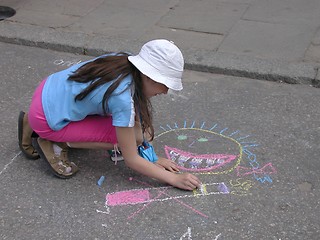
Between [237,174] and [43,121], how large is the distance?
1.08 m

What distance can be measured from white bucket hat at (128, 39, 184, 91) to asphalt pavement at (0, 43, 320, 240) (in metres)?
0.63

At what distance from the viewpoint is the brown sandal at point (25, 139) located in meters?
2.91

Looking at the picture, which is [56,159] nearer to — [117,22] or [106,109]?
[106,109]

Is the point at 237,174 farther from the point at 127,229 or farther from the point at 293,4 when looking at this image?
the point at 293,4

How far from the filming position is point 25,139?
2.92 meters

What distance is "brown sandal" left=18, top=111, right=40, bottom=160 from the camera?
291cm

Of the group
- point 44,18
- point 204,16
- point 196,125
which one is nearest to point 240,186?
point 196,125

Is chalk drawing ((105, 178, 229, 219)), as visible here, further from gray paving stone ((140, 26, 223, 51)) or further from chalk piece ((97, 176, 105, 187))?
gray paving stone ((140, 26, 223, 51))

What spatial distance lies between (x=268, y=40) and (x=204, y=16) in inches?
Answer: 31.1

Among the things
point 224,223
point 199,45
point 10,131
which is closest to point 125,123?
point 224,223

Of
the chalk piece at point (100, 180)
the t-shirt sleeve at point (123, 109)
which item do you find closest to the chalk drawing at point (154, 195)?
the chalk piece at point (100, 180)

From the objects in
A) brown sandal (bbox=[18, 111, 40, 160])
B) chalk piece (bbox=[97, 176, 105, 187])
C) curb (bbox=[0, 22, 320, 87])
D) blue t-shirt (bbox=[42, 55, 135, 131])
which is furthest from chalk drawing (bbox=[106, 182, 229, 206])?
curb (bbox=[0, 22, 320, 87])

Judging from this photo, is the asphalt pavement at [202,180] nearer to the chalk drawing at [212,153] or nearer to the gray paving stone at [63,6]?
the chalk drawing at [212,153]

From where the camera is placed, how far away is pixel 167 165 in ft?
9.23
